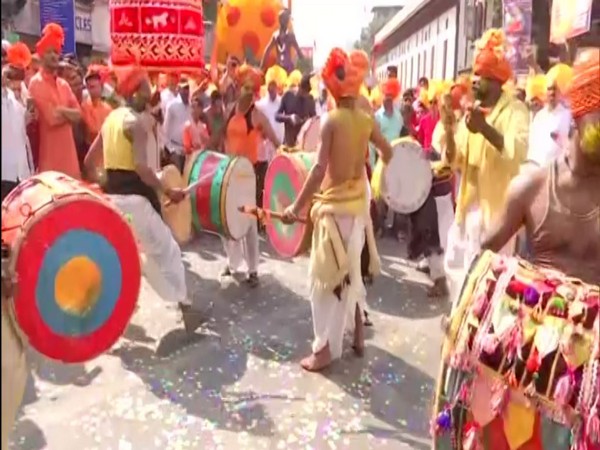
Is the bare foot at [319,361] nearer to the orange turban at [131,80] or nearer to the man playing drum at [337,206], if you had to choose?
the man playing drum at [337,206]

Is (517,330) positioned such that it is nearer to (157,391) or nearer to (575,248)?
(575,248)

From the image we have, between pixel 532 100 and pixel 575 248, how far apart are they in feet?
21.1

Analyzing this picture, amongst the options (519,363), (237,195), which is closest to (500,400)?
(519,363)

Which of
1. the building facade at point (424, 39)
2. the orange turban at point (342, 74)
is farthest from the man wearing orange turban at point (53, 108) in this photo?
the building facade at point (424, 39)

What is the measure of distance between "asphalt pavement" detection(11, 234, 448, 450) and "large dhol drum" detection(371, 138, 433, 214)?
92 centimetres

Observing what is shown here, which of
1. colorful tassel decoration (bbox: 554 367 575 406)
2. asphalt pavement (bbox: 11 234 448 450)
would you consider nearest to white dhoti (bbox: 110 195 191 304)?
asphalt pavement (bbox: 11 234 448 450)

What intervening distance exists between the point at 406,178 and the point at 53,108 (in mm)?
2829

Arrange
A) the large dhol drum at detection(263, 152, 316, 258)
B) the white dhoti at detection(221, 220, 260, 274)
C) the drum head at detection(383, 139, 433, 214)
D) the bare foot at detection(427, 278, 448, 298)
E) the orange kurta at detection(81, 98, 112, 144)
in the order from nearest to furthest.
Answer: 1. the large dhol drum at detection(263, 152, 316, 258)
2. the bare foot at detection(427, 278, 448, 298)
3. the white dhoti at detection(221, 220, 260, 274)
4. the drum head at detection(383, 139, 433, 214)
5. the orange kurta at detection(81, 98, 112, 144)

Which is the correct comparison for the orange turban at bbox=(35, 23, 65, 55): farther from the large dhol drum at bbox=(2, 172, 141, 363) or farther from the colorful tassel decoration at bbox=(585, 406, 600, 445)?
the colorful tassel decoration at bbox=(585, 406, 600, 445)

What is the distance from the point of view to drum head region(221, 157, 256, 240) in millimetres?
5926

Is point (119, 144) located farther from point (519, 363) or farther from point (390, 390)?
point (519, 363)

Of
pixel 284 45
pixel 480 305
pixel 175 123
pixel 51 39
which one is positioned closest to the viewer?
pixel 480 305

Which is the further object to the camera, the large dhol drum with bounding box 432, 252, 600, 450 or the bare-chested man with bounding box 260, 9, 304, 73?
the bare-chested man with bounding box 260, 9, 304, 73

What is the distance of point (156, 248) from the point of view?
203 inches
